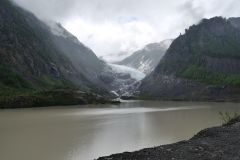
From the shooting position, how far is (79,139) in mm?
42562

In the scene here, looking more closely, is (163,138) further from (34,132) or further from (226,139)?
(34,132)

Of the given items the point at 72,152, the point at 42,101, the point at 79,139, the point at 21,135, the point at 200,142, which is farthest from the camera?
the point at 42,101

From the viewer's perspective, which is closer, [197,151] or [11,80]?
[197,151]

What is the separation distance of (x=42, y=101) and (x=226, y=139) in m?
115

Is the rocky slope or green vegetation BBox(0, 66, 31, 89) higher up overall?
green vegetation BBox(0, 66, 31, 89)

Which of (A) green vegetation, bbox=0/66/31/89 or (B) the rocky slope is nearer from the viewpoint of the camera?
(B) the rocky slope

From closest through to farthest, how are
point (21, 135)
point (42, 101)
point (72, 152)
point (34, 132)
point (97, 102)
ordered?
point (72, 152), point (21, 135), point (34, 132), point (42, 101), point (97, 102)

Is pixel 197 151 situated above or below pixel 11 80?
below

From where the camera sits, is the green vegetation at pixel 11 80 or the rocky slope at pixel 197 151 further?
the green vegetation at pixel 11 80

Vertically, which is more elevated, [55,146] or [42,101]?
[42,101]

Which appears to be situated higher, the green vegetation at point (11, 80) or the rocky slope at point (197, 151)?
the green vegetation at point (11, 80)

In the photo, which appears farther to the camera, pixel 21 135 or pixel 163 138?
pixel 21 135

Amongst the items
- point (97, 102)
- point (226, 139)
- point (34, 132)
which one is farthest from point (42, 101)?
point (226, 139)

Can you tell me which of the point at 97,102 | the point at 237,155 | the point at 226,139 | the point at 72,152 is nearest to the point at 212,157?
the point at 237,155
